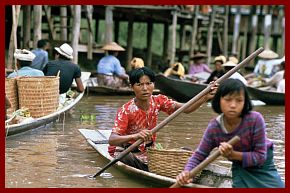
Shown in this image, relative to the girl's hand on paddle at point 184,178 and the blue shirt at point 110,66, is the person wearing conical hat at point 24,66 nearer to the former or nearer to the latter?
the girl's hand on paddle at point 184,178

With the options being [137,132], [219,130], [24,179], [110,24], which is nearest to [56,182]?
[24,179]

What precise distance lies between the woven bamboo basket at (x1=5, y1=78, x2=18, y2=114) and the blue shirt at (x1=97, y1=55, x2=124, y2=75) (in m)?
5.27

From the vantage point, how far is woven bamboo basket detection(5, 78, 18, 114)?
7.73 meters

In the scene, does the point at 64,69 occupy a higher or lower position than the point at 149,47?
higher

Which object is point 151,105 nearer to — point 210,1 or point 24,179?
point 24,179

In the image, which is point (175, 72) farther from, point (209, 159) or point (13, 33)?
point (209, 159)

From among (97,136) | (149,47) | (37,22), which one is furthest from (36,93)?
(149,47)

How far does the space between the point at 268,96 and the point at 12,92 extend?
6398mm

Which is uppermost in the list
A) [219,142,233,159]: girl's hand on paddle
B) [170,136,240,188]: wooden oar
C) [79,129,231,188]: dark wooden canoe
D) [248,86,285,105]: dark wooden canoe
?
[219,142,233,159]: girl's hand on paddle

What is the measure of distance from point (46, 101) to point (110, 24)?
8138 mm

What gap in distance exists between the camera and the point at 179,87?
12.9 m

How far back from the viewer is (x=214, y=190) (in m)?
4.26

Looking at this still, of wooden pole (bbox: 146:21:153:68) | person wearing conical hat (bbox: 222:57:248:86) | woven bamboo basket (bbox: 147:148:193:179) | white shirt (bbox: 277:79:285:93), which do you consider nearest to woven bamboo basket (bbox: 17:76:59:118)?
person wearing conical hat (bbox: 222:57:248:86)

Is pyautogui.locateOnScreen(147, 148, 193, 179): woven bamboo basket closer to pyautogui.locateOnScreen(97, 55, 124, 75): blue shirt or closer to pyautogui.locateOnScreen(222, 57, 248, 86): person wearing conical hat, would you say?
pyautogui.locateOnScreen(222, 57, 248, 86): person wearing conical hat
